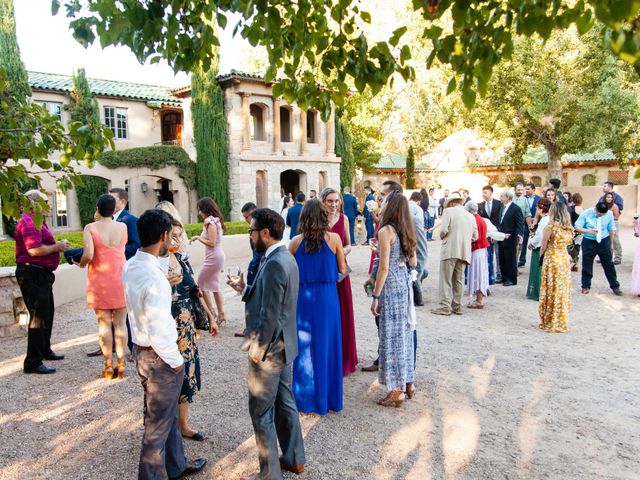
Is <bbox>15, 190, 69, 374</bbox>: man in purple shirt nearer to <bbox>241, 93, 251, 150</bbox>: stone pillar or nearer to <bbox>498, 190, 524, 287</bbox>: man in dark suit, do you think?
<bbox>498, 190, 524, 287</bbox>: man in dark suit

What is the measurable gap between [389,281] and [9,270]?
18.2 feet

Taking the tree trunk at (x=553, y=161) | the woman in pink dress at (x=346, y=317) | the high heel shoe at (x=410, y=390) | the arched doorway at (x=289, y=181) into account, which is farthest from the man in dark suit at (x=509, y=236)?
the arched doorway at (x=289, y=181)

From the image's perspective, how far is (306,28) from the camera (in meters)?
4.11

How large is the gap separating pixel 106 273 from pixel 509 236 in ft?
26.9

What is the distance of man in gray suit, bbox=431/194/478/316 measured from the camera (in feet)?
27.0

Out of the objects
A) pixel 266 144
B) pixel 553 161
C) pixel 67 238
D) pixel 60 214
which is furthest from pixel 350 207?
pixel 553 161

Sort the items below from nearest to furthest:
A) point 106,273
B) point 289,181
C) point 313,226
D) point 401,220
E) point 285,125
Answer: point 313,226 → point 401,220 → point 106,273 → point 285,125 → point 289,181

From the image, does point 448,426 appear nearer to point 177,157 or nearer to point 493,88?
point 177,157

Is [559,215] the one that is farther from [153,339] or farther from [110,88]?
[110,88]

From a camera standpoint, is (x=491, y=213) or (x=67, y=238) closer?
A: (x=491, y=213)

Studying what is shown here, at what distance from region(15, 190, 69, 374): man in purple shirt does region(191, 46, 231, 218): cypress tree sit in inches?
662

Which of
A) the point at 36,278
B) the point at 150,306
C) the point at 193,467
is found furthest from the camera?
the point at 36,278

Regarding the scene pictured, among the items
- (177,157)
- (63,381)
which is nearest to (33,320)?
(63,381)

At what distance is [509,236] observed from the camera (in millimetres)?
10812
